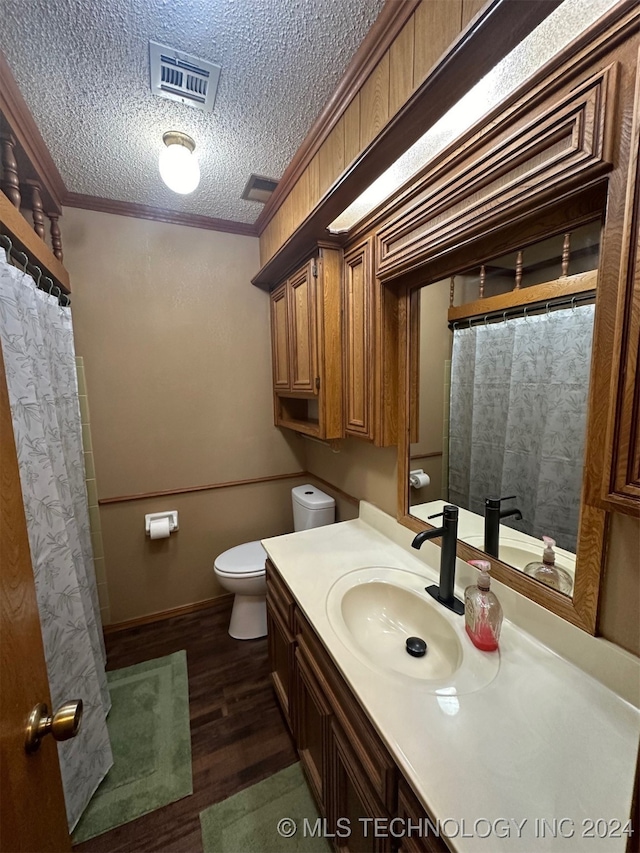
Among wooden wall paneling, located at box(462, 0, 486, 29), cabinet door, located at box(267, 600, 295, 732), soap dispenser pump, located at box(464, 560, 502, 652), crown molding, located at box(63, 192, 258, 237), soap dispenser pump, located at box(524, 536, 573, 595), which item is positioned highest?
crown molding, located at box(63, 192, 258, 237)

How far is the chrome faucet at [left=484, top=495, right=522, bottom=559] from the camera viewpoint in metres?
1.06

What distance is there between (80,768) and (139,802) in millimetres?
253

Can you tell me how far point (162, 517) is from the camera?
213 centimetres

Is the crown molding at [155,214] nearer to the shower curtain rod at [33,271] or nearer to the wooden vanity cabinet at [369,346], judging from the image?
the shower curtain rod at [33,271]

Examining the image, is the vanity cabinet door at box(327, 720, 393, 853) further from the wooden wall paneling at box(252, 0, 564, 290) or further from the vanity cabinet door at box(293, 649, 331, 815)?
the wooden wall paneling at box(252, 0, 564, 290)

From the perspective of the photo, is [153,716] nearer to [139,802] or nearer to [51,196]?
[139,802]

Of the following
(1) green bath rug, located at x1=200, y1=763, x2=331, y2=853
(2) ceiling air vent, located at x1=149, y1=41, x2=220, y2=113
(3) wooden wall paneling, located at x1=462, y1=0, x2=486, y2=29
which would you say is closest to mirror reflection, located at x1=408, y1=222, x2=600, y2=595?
(3) wooden wall paneling, located at x1=462, y1=0, x2=486, y2=29

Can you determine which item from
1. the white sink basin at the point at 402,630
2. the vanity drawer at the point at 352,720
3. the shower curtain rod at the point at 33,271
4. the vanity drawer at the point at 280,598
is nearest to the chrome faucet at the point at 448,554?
the white sink basin at the point at 402,630

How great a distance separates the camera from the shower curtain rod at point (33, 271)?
3.50 feet

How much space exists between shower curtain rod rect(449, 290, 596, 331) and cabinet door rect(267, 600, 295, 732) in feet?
4.34

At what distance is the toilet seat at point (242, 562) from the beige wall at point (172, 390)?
10.5 inches

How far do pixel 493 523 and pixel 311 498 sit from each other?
1214 mm

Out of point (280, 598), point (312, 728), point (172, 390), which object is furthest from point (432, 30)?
point (312, 728)

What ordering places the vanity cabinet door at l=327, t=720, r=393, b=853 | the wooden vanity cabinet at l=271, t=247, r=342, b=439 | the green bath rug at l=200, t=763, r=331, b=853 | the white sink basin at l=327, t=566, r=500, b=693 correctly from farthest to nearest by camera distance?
the wooden vanity cabinet at l=271, t=247, r=342, b=439, the green bath rug at l=200, t=763, r=331, b=853, the white sink basin at l=327, t=566, r=500, b=693, the vanity cabinet door at l=327, t=720, r=393, b=853
